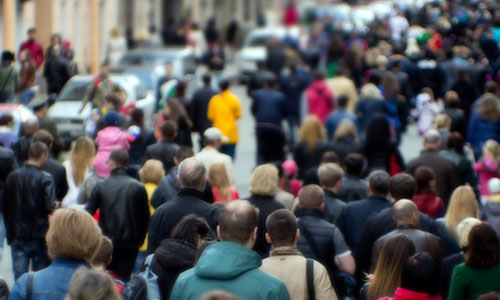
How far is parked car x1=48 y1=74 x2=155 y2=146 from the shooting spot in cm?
2234

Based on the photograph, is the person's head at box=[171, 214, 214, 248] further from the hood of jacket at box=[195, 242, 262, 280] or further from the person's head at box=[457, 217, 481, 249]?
the person's head at box=[457, 217, 481, 249]

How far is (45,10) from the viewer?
3438cm

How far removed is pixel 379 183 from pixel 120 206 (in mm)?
2176

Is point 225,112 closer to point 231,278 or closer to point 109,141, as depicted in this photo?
point 109,141

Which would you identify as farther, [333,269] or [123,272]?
[123,272]

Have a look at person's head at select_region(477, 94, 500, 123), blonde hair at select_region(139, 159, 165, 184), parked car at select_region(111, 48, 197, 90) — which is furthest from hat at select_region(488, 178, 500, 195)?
parked car at select_region(111, 48, 197, 90)

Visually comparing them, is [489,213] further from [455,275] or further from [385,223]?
[455,275]

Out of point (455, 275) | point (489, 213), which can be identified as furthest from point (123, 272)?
point (455, 275)

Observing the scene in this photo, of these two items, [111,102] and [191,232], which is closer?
[191,232]

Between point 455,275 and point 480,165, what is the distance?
249 inches

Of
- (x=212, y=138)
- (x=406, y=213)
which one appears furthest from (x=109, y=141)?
(x=406, y=213)

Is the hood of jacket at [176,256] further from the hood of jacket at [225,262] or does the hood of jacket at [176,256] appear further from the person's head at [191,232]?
the hood of jacket at [225,262]

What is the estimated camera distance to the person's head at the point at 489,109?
16.9 meters

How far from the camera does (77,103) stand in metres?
23.7
